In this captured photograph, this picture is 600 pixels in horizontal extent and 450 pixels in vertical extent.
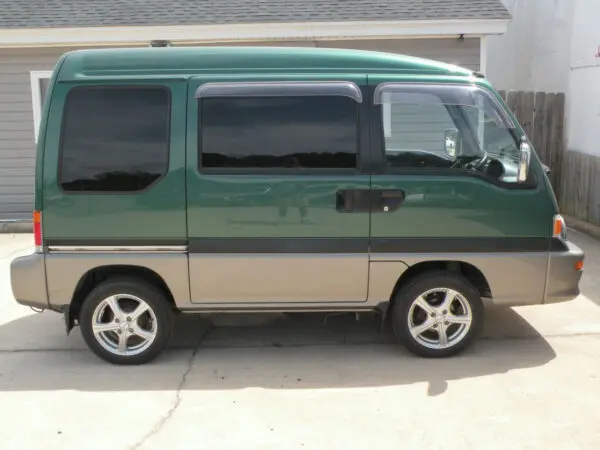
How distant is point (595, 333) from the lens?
5266 mm

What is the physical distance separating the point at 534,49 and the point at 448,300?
9.47 meters

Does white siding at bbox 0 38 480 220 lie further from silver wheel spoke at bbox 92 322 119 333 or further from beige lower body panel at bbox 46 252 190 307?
silver wheel spoke at bbox 92 322 119 333

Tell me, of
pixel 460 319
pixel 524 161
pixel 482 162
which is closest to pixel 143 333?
pixel 460 319

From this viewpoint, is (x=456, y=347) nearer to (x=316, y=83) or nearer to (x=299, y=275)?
(x=299, y=275)

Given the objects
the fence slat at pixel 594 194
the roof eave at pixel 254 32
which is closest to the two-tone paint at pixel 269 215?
the fence slat at pixel 594 194

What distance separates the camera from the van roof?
14.6 ft

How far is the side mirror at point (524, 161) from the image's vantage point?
14.4 feet

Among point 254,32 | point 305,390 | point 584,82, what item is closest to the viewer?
point 305,390

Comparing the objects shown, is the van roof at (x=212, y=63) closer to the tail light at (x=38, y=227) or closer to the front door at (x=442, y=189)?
the front door at (x=442, y=189)

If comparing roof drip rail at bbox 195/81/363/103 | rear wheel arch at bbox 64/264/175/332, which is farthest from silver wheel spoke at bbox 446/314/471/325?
rear wheel arch at bbox 64/264/175/332

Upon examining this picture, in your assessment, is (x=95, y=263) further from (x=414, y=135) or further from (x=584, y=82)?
(x=584, y=82)

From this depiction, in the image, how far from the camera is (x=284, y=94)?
443 cm

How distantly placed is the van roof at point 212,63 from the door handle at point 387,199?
34.1 inches

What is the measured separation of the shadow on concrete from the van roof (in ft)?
6.96
